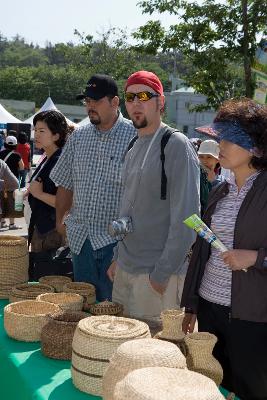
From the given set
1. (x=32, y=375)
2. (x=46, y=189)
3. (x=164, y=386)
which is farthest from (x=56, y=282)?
(x=164, y=386)

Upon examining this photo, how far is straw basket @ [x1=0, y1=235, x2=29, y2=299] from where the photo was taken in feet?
9.66

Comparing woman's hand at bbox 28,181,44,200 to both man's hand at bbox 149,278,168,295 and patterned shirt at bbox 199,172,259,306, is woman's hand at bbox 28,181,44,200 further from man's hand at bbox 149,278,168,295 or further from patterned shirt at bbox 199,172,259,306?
patterned shirt at bbox 199,172,259,306

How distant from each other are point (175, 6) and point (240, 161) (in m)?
9.62

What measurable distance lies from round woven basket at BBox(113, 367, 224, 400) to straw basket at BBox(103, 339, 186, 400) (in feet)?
0.32

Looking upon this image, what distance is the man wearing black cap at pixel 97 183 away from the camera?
326 centimetres

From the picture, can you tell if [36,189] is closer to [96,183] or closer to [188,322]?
[96,183]

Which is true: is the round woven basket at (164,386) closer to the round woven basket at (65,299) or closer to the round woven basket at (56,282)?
the round woven basket at (65,299)

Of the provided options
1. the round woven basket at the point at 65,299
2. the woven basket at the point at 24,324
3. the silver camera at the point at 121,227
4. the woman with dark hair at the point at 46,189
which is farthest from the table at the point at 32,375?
the woman with dark hair at the point at 46,189

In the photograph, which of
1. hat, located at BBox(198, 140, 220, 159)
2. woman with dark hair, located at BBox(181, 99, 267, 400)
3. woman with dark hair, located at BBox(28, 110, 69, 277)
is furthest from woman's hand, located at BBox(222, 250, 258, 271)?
hat, located at BBox(198, 140, 220, 159)

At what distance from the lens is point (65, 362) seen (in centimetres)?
212

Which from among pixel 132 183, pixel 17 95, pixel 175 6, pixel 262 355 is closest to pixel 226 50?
pixel 175 6

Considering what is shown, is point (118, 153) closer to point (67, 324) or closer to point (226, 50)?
point (67, 324)

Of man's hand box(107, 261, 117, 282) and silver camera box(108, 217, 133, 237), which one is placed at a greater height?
silver camera box(108, 217, 133, 237)

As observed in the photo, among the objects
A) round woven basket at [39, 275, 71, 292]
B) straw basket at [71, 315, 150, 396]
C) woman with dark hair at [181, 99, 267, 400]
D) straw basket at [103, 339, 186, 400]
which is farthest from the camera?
round woven basket at [39, 275, 71, 292]
